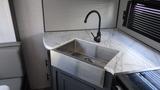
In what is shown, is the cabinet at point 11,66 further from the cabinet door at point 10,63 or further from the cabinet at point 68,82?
the cabinet at point 68,82

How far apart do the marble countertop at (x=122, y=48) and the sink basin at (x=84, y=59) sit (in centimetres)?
6

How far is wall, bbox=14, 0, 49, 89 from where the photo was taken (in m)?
1.73

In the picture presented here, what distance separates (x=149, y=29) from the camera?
4.58 ft

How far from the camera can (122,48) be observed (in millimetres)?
1462

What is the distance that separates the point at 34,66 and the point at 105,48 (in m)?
1.10

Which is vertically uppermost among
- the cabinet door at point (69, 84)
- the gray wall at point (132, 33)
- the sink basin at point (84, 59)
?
the gray wall at point (132, 33)

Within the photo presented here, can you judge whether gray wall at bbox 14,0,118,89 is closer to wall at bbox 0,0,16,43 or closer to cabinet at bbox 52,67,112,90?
wall at bbox 0,0,16,43

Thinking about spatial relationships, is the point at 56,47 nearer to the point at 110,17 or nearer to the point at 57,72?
the point at 57,72

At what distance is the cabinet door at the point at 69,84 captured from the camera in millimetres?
1307

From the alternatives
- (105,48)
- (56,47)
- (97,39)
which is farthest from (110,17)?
(56,47)

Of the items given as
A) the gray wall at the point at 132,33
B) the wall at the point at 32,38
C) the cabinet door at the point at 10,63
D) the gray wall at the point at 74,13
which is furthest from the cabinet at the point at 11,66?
the gray wall at the point at 132,33

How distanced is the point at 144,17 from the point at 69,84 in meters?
1.00

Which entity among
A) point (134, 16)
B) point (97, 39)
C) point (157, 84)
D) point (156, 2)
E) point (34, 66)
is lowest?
point (34, 66)

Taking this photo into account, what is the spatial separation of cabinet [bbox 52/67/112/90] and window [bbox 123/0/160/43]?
0.65 metres
